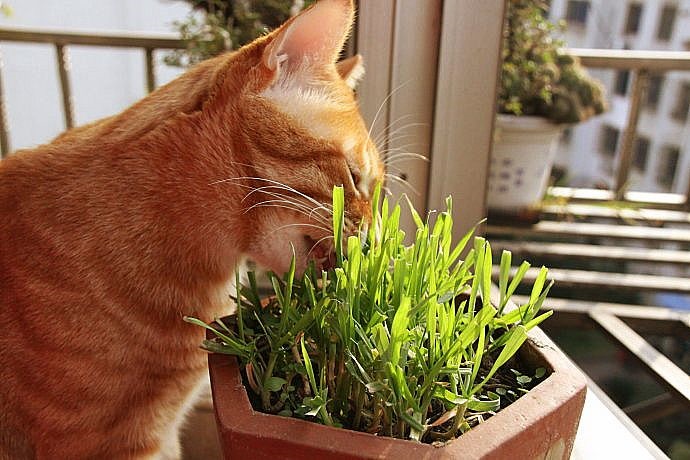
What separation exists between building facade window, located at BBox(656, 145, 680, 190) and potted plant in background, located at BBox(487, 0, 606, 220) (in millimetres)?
234

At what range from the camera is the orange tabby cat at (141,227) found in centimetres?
60

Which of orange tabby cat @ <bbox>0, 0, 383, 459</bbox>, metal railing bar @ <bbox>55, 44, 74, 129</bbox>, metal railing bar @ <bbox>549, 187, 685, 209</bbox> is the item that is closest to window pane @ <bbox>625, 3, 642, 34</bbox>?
metal railing bar @ <bbox>549, 187, 685, 209</bbox>

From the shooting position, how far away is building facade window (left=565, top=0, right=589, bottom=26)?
1.56 meters

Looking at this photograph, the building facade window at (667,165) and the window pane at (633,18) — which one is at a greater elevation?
the window pane at (633,18)

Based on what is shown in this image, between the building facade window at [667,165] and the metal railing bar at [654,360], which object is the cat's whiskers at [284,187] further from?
the building facade window at [667,165]

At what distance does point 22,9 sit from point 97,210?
1.72 meters

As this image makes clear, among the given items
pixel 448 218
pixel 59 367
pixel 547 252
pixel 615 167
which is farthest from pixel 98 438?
pixel 615 167

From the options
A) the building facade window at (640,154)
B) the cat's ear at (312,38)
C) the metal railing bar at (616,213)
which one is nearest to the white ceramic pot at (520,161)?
the metal railing bar at (616,213)

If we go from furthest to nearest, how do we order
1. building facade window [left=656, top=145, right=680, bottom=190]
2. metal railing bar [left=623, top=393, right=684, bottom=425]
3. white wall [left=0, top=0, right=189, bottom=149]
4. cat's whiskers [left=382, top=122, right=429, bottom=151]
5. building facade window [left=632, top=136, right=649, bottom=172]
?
1. white wall [left=0, top=0, right=189, bottom=149]
2. building facade window [left=632, top=136, right=649, bottom=172]
3. building facade window [left=656, top=145, right=680, bottom=190]
4. metal railing bar [left=623, top=393, right=684, bottom=425]
5. cat's whiskers [left=382, top=122, right=429, bottom=151]

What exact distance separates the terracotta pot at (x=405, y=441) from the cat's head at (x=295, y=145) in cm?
19

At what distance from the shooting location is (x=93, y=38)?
1.70m

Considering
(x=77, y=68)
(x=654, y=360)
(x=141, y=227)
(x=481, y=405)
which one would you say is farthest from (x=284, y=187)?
(x=77, y=68)

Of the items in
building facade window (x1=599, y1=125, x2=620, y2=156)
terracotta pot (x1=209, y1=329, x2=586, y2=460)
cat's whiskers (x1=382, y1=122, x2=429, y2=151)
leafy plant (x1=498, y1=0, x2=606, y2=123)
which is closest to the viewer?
terracotta pot (x1=209, y1=329, x2=586, y2=460)

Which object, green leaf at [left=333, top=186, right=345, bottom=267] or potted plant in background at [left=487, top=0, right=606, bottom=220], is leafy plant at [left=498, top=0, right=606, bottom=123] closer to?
potted plant in background at [left=487, top=0, right=606, bottom=220]
